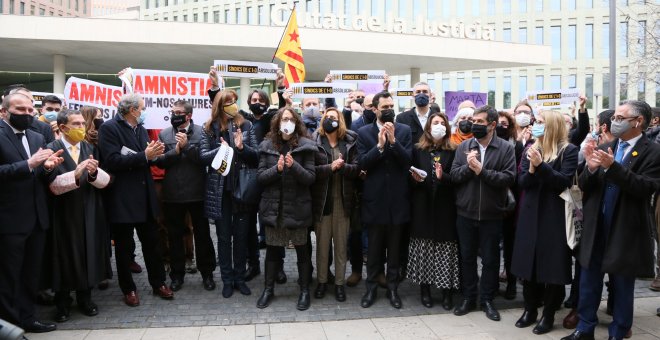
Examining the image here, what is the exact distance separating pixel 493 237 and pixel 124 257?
13.7 feet

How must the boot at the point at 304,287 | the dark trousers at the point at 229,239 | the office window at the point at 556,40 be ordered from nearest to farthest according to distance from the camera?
the boot at the point at 304,287 → the dark trousers at the point at 229,239 → the office window at the point at 556,40

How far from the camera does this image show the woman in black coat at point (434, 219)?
5.98m

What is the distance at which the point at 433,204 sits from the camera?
603 centimetres

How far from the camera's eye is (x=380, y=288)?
669 centimetres

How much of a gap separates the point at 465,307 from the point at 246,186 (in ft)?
9.33

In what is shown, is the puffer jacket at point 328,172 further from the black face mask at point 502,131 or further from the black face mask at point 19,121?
the black face mask at point 19,121

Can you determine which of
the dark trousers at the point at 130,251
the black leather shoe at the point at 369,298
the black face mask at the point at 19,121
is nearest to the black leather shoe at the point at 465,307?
the black leather shoe at the point at 369,298

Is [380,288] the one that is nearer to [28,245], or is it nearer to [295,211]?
[295,211]

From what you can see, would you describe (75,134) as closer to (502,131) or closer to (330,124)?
(330,124)

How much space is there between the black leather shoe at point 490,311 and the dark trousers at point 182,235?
3.31m

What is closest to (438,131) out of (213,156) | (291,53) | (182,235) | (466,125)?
(466,125)

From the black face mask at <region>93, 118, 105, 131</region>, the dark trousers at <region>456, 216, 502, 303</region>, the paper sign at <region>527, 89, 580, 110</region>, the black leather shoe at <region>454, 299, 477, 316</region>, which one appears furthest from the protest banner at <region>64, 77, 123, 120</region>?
the paper sign at <region>527, 89, 580, 110</region>

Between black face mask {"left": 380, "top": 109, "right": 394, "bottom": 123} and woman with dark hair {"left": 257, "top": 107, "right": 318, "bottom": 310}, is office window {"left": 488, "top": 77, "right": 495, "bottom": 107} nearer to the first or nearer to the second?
black face mask {"left": 380, "top": 109, "right": 394, "bottom": 123}

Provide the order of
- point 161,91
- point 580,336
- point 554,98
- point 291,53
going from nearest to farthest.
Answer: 1. point 580,336
2. point 161,91
3. point 554,98
4. point 291,53
